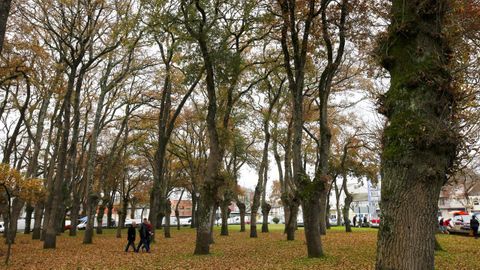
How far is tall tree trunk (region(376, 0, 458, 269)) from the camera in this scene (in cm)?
488

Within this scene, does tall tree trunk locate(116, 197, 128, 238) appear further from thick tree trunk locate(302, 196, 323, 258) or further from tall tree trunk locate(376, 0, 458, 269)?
tall tree trunk locate(376, 0, 458, 269)

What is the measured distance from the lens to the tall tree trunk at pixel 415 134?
192 inches

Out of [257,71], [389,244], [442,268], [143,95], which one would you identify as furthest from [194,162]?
[389,244]

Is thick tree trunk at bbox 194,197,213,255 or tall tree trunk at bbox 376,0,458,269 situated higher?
tall tree trunk at bbox 376,0,458,269

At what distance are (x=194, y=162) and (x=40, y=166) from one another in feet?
51.9

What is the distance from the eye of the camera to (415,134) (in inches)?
197

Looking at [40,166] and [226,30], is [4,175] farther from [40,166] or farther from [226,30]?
[40,166]

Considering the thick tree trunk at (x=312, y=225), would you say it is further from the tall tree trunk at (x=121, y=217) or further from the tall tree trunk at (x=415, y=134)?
Result: the tall tree trunk at (x=121, y=217)

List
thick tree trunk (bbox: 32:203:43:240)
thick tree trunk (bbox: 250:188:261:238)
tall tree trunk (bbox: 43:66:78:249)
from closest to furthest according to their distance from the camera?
1. tall tree trunk (bbox: 43:66:78:249)
2. thick tree trunk (bbox: 32:203:43:240)
3. thick tree trunk (bbox: 250:188:261:238)

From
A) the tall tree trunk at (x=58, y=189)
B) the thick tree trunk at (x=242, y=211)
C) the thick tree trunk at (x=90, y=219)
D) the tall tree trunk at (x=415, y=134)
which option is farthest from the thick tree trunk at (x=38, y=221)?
the tall tree trunk at (x=415, y=134)

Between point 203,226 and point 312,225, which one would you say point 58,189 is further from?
point 312,225

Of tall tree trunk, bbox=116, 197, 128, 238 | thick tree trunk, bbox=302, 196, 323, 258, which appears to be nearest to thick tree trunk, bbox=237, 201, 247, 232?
tall tree trunk, bbox=116, 197, 128, 238

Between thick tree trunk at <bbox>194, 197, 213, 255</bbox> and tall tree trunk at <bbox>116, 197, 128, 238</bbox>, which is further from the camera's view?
tall tree trunk at <bbox>116, 197, 128, 238</bbox>

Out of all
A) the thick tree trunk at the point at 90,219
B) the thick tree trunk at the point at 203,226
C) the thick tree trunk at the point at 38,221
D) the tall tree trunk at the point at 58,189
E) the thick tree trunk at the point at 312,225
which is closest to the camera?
the thick tree trunk at the point at 312,225
